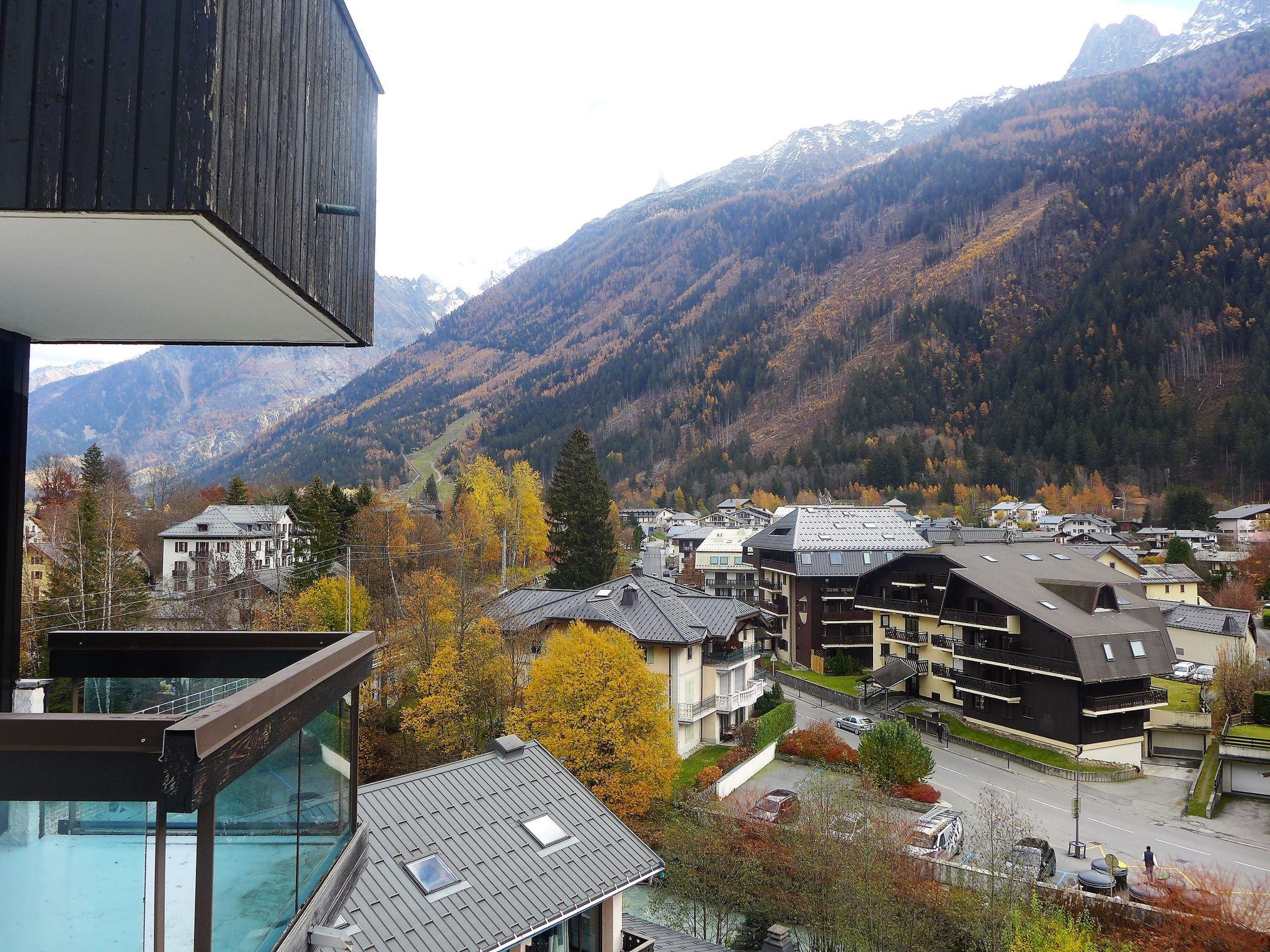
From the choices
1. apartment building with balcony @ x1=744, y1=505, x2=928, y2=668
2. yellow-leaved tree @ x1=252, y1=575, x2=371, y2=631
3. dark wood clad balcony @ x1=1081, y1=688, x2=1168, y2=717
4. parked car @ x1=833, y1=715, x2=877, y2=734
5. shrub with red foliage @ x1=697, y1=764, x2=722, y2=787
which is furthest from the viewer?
apartment building with balcony @ x1=744, y1=505, x2=928, y2=668

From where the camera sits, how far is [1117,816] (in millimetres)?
28078

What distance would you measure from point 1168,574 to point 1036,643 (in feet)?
110

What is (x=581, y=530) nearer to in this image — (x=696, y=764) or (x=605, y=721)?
(x=696, y=764)

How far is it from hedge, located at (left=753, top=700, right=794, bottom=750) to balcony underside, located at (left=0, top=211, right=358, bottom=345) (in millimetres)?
30099

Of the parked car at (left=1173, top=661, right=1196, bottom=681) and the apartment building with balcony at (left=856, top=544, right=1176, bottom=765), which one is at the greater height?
the apartment building with balcony at (left=856, top=544, right=1176, bottom=765)

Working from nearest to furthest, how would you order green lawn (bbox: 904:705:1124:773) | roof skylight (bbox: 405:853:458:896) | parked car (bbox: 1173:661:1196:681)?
1. roof skylight (bbox: 405:853:458:896)
2. green lawn (bbox: 904:705:1124:773)
3. parked car (bbox: 1173:661:1196:681)

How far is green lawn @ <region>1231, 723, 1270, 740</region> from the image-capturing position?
3294cm

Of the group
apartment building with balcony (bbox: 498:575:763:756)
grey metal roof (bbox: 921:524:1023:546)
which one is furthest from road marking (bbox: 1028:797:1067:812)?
grey metal roof (bbox: 921:524:1023:546)

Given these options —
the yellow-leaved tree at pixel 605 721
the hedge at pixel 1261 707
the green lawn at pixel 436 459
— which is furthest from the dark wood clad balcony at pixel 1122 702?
the green lawn at pixel 436 459

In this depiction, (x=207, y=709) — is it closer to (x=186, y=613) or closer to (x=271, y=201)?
(x=271, y=201)

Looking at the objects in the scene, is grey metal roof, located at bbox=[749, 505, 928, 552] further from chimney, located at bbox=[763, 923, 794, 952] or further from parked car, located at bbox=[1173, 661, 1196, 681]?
chimney, located at bbox=[763, 923, 794, 952]

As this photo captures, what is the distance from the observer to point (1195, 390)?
133500 mm

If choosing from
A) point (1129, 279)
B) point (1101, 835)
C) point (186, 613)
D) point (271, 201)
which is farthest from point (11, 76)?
point (1129, 279)

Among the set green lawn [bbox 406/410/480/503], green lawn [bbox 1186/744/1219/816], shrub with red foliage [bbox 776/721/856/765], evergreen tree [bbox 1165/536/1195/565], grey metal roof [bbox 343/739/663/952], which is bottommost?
green lawn [bbox 1186/744/1219/816]
